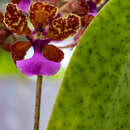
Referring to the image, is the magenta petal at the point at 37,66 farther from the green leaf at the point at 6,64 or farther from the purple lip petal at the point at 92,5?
the green leaf at the point at 6,64

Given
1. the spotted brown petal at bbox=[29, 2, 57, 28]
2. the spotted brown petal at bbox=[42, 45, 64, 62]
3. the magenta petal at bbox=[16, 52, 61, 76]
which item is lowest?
the spotted brown petal at bbox=[42, 45, 64, 62]

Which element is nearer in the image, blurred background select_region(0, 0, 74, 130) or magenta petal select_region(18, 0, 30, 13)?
magenta petal select_region(18, 0, 30, 13)

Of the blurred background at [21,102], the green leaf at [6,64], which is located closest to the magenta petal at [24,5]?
the green leaf at [6,64]

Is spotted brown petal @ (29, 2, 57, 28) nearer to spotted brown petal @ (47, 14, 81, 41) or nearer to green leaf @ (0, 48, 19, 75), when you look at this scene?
spotted brown petal @ (47, 14, 81, 41)

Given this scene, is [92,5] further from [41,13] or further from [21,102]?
[21,102]

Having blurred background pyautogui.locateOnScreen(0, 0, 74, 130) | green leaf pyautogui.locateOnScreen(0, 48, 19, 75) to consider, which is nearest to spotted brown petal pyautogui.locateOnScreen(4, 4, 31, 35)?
green leaf pyautogui.locateOnScreen(0, 48, 19, 75)

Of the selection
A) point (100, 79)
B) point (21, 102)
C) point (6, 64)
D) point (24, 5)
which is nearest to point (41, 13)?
point (24, 5)

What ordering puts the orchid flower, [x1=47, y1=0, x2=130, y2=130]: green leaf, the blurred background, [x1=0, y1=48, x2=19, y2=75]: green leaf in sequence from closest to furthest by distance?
[x1=47, y1=0, x2=130, y2=130]: green leaf, the orchid flower, [x1=0, y1=48, x2=19, y2=75]: green leaf, the blurred background
